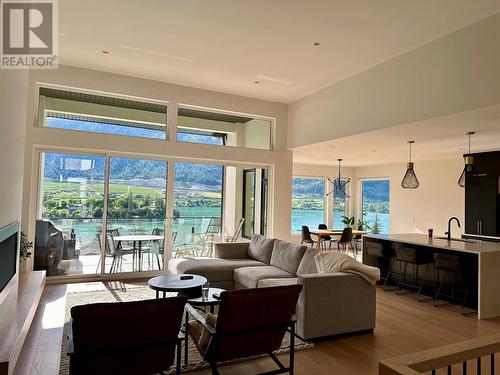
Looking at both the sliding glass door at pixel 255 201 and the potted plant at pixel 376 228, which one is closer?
the sliding glass door at pixel 255 201

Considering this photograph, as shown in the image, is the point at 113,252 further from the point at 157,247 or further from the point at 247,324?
the point at 247,324

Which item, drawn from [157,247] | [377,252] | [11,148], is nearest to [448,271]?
[377,252]

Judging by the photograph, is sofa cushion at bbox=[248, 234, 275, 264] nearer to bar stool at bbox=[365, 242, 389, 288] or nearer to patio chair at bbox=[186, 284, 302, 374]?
bar stool at bbox=[365, 242, 389, 288]

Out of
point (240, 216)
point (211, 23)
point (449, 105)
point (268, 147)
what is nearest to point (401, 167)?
point (268, 147)

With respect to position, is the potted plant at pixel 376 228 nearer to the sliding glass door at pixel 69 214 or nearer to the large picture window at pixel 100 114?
the large picture window at pixel 100 114

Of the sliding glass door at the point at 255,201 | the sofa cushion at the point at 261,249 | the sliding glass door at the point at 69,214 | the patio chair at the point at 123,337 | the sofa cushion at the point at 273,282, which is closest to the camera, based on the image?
the patio chair at the point at 123,337

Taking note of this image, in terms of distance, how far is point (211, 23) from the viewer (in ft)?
13.3

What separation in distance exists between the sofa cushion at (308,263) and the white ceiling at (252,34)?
2762 millimetres

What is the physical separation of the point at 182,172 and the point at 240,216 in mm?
1591

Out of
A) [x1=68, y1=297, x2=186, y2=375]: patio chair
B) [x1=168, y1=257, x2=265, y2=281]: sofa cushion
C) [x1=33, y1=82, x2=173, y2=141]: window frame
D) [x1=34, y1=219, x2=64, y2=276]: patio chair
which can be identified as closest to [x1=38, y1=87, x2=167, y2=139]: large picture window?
[x1=33, y1=82, x2=173, y2=141]: window frame

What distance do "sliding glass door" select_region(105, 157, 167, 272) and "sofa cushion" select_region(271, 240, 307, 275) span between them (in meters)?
2.32

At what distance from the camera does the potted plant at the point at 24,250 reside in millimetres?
4656

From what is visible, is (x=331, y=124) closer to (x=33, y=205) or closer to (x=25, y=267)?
(x=33, y=205)

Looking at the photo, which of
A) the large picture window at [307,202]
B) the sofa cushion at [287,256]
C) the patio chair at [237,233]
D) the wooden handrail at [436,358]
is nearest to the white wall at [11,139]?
the wooden handrail at [436,358]
